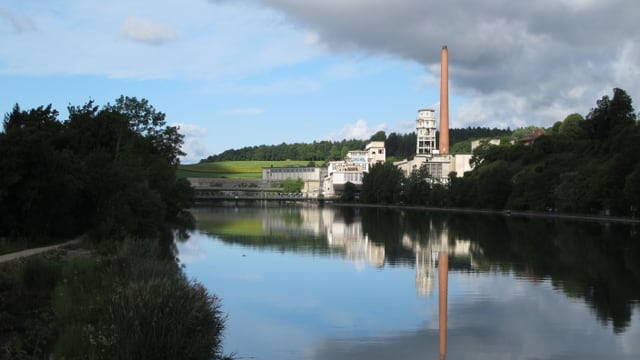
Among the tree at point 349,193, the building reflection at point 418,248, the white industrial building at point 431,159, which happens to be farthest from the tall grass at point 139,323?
the tree at point 349,193

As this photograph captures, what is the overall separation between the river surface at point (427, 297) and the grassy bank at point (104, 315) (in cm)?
312

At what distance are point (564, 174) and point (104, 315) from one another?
250 feet

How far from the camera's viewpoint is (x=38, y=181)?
31.0 meters

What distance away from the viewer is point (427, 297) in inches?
1015

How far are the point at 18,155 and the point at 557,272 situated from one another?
23.6 meters

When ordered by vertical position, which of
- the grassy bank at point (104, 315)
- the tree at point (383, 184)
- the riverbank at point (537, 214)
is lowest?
the riverbank at point (537, 214)

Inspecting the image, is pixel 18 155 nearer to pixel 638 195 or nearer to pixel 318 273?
pixel 318 273

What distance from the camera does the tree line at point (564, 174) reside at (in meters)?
72.3

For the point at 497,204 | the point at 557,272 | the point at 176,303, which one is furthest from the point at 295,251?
the point at 497,204

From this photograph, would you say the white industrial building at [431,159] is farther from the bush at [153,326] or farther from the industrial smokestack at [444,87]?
the bush at [153,326]

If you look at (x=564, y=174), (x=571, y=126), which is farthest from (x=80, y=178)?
(x=571, y=126)

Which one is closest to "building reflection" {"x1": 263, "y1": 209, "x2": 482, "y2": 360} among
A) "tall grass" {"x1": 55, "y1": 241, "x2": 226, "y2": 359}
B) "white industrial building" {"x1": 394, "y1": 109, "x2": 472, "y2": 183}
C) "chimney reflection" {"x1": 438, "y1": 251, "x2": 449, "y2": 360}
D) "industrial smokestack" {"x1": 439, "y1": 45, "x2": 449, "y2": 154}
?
"chimney reflection" {"x1": 438, "y1": 251, "x2": 449, "y2": 360}

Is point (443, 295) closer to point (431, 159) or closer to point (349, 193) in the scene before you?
point (431, 159)

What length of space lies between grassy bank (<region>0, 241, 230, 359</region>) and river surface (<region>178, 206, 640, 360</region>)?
312cm
